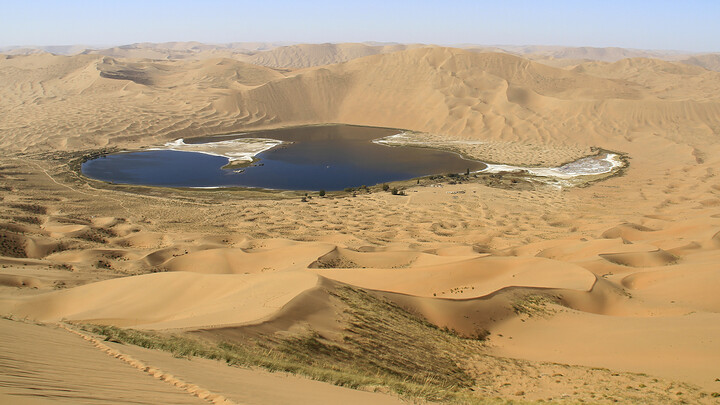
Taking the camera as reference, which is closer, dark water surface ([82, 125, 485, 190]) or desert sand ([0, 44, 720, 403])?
desert sand ([0, 44, 720, 403])

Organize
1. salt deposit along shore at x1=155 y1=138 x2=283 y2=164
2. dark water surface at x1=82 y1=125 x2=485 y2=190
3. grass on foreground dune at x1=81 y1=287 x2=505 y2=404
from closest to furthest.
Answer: grass on foreground dune at x1=81 y1=287 x2=505 y2=404 → dark water surface at x1=82 y1=125 x2=485 y2=190 → salt deposit along shore at x1=155 y1=138 x2=283 y2=164

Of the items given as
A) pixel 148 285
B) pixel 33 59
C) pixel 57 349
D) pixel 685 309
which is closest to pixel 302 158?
pixel 148 285

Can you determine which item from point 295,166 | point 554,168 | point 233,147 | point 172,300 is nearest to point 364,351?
point 172,300

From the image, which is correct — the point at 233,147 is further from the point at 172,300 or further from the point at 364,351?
the point at 364,351

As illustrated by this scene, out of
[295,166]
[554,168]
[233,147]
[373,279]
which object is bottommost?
[554,168]

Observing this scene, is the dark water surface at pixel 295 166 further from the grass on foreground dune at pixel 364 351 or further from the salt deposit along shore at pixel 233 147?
the grass on foreground dune at pixel 364 351

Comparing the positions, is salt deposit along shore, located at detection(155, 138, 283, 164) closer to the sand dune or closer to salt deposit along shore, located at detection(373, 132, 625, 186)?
salt deposit along shore, located at detection(373, 132, 625, 186)

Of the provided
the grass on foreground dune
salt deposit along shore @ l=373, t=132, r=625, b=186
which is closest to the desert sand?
the grass on foreground dune
